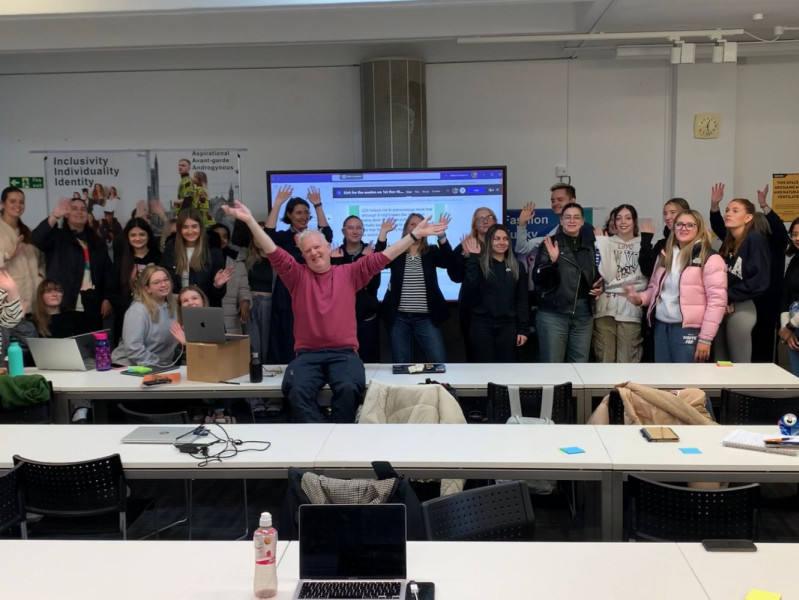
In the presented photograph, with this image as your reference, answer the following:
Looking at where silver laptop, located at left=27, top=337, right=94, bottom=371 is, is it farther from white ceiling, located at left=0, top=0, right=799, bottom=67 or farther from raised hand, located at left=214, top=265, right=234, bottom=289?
white ceiling, located at left=0, top=0, right=799, bottom=67

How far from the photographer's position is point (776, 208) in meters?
7.57

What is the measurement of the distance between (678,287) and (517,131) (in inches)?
115

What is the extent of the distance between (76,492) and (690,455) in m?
2.57

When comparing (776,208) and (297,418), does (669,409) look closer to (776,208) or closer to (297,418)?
(297,418)

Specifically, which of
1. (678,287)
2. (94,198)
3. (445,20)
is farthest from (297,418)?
(94,198)

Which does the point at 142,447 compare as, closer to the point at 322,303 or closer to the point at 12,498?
the point at 12,498

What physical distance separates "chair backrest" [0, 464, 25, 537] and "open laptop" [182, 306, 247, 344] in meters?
1.71

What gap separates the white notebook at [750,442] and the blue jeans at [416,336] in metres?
2.85

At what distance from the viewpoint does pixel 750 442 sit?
3.30 metres

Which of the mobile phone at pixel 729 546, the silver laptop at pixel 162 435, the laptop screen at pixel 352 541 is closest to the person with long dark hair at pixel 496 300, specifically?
the silver laptop at pixel 162 435

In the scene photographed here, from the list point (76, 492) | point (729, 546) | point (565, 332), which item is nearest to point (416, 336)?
point (565, 332)

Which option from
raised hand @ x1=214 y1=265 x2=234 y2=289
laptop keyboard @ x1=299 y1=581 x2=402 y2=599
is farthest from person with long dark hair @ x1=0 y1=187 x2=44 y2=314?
laptop keyboard @ x1=299 y1=581 x2=402 y2=599

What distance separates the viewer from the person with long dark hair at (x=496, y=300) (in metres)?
5.77

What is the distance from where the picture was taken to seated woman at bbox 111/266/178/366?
5.20m
